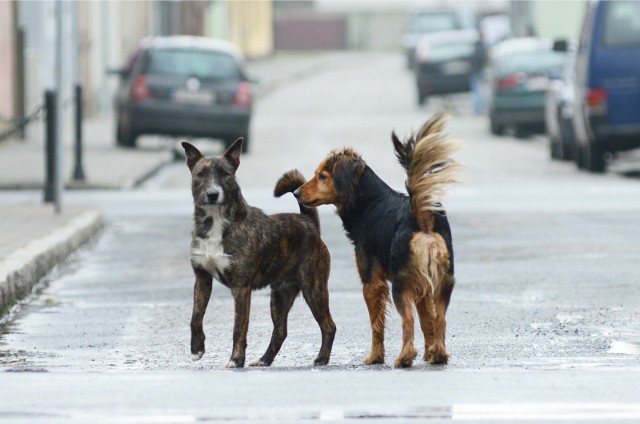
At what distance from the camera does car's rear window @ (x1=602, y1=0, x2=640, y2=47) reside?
22639 mm

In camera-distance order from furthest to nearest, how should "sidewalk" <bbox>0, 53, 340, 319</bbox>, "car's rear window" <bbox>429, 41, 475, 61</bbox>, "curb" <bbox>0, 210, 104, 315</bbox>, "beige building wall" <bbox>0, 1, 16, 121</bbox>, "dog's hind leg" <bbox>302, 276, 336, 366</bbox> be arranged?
1. "car's rear window" <bbox>429, 41, 475, 61</bbox>
2. "beige building wall" <bbox>0, 1, 16, 121</bbox>
3. "sidewalk" <bbox>0, 53, 340, 319</bbox>
4. "curb" <bbox>0, 210, 104, 315</bbox>
5. "dog's hind leg" <bbox>302, 276, 336, 366</bbox>

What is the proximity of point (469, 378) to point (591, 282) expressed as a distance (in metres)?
4.57

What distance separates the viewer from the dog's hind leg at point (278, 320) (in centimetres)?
906

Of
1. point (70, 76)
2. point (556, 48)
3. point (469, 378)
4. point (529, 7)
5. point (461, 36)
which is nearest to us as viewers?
point (469, 378)

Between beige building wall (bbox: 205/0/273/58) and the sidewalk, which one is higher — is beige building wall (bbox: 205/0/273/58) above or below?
below

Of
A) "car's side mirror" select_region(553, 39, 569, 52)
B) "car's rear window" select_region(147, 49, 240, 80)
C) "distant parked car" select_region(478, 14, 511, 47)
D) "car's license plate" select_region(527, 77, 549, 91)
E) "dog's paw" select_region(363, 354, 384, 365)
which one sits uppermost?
"dog's paw" select_region(363, 354, 384, 365)

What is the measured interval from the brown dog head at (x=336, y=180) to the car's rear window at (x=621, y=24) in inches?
558

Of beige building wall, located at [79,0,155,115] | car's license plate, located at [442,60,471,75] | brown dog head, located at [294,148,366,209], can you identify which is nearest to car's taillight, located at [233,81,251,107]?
beige building wall, located at [79,0,155,115]

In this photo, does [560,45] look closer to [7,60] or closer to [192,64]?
[192,64]

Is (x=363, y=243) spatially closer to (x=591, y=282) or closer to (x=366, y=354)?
(x=366, y=354)

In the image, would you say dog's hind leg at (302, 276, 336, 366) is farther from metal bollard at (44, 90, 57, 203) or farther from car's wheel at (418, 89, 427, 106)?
car's wheel at (418, 89, 427, 106)

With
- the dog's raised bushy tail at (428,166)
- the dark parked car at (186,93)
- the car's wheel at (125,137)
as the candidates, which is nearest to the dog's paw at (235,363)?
the dog's raised bushy tail at (428,166)

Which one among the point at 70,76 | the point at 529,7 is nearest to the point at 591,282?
the point at 70,76

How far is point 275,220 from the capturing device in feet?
29.9
